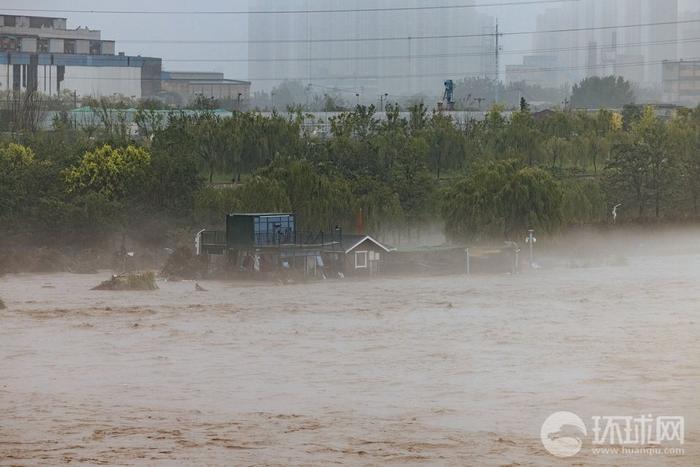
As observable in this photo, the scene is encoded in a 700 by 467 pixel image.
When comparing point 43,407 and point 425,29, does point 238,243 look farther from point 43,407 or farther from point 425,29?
point 425,29

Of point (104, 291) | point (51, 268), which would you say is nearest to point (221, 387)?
point (104, 291)

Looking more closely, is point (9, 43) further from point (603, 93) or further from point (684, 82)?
point (603, 93)

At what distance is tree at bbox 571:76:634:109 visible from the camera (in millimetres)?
130875

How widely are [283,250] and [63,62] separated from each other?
64246 mm

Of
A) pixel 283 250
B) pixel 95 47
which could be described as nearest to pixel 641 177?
pixel 283 250

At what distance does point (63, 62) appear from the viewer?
97188 millimetres

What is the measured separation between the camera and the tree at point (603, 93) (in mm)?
130875

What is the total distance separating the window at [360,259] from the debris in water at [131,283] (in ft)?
22.6

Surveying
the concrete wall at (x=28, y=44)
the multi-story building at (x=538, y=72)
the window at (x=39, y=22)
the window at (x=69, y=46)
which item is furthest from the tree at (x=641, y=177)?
the multi-story building at (x=538, y=72)

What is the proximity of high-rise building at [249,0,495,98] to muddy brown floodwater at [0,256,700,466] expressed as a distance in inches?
4552

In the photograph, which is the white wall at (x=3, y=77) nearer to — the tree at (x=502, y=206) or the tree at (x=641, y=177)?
the tree at (x=641, y=177)

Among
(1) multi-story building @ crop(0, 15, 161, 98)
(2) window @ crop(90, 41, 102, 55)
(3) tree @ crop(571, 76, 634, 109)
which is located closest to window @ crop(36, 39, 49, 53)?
(1) multi-story building @ crop(0, 15, 161, 98)

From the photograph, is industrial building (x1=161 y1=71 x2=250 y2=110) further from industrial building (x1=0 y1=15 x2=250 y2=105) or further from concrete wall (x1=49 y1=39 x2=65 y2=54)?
concrete wall (x1=49 y1=39 x2=65 y2=54)

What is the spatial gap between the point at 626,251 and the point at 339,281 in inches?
591
